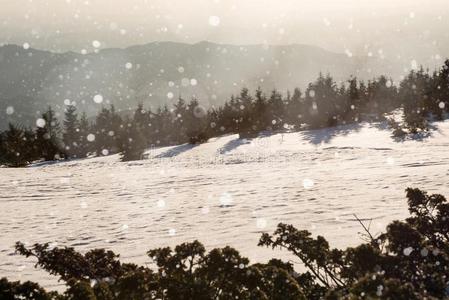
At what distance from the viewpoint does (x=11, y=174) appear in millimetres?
29016

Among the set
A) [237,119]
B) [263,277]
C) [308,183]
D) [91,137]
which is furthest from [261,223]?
[91,137]

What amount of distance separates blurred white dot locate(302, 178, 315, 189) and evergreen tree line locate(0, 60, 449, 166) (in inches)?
970

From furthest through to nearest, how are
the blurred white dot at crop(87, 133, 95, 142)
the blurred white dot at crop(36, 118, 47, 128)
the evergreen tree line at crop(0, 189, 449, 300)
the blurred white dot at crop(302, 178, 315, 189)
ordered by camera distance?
the blurred white dot at crop(87, 133, 95, 142), the blurred white dot at crop(36, 118, 47, 128), the blurred white dot at crop(302, 178, 315, 189), the evergreen tree line at crop(0, 189, 449, 300)

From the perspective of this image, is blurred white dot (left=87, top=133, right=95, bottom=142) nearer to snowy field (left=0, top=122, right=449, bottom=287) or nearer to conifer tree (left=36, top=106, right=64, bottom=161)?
conifer tree (left=36, top=106, right=64, bottom=161)

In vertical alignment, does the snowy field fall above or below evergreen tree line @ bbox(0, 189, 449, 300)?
below

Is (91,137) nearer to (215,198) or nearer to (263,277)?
(215,198)

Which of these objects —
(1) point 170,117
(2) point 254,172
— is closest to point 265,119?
(1) point 170,117

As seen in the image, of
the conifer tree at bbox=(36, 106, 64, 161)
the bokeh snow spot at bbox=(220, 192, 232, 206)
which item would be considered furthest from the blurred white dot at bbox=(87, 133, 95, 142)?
the bokeh snow spot at bbox=(220, 192, 232, 206)

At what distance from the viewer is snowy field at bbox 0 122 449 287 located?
11.7 metres

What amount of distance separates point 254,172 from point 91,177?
10.2m

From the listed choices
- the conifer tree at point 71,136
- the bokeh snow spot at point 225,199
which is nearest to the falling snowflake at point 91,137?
the conifer tree at point 71,136

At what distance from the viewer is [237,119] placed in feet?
206

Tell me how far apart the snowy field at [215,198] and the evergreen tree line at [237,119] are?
16296 millimetres

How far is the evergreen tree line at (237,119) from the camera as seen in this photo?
49781 millimetres
